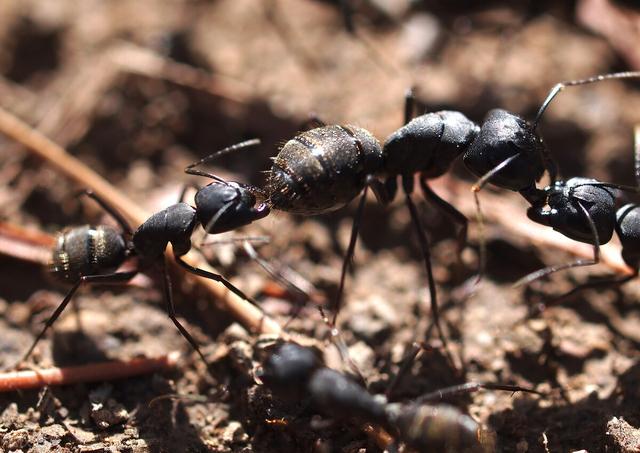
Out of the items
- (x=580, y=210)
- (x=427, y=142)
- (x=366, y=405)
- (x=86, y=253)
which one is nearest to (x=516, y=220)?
(x=580, y=210)

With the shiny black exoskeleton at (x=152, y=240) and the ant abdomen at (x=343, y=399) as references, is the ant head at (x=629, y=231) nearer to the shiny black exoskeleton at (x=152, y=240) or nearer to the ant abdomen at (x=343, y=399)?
the ant abdomen at (x=343, y=399)

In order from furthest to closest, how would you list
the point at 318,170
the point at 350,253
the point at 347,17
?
the point at 347,17 → the point at 350,253 → the point at 318,170

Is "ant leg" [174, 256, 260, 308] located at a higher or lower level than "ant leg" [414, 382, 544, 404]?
higher

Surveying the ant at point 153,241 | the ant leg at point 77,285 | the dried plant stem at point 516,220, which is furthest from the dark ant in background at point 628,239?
the ant leg at point 77,285

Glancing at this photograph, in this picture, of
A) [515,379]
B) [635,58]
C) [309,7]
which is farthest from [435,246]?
[309,7]

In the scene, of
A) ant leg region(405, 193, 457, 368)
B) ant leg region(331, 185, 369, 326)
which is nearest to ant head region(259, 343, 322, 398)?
ant leg region(331, 185, 369, 326)

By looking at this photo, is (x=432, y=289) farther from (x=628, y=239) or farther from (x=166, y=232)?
(x=166, y=232)

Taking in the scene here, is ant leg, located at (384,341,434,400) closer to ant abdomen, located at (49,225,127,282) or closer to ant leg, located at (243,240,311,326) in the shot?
ant leg, located at (243,240,311,326)

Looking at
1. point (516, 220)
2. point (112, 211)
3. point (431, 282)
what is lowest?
point (516, 220)
